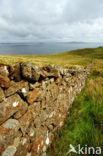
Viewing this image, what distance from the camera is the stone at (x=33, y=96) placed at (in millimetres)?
2102

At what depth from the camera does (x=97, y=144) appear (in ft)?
7.82

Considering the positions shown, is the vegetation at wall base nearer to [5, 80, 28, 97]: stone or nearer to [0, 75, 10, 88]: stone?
[5, 80, 28, 97]: stone

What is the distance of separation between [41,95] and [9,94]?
965 mm

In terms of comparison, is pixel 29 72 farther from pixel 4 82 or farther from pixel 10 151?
pixel 10 151

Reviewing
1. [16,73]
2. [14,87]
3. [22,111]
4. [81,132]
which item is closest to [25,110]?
[22,111]

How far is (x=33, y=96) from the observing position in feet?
7.22

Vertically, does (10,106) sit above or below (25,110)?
above

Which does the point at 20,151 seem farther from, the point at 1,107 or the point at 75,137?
the point at 75,137

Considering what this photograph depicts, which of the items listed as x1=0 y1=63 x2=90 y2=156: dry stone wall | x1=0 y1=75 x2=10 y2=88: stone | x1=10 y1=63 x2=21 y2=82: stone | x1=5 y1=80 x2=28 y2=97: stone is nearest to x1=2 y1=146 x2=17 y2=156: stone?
x1=0 y1=63 x2=90 y2=156: dry stone wall

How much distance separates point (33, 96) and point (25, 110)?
15.0 inches

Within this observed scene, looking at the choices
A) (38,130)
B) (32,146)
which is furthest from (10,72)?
(32,146)

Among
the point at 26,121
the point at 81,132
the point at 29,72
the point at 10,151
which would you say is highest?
the point at 29,72

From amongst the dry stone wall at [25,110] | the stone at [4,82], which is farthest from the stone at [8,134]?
the stone at [4,82]

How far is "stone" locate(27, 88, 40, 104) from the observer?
2102mm
